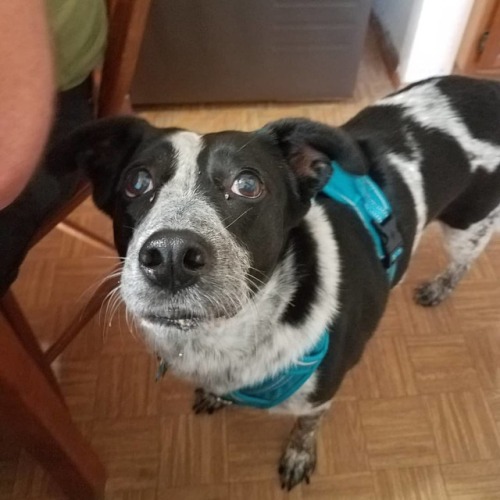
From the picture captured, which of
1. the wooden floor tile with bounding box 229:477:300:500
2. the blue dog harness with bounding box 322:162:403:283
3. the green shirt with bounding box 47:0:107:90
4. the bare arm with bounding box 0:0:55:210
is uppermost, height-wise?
the bare arm with bounding box 0:0:55:210

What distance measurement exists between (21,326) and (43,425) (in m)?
0.37

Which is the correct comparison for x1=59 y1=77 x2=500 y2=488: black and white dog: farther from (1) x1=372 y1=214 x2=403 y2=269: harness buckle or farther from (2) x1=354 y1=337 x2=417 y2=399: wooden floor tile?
(2) x1=354 y1=337 x2=417 y2=399: wooden floor tile

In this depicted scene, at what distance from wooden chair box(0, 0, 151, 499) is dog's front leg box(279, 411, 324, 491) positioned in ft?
1.63

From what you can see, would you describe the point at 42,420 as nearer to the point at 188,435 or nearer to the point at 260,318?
the point at 260,318

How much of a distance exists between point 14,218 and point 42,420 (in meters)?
0.40

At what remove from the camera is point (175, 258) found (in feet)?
2.88

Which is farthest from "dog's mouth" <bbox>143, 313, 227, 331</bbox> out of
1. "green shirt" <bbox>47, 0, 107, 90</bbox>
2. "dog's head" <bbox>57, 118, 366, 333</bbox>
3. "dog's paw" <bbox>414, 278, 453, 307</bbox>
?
"dog's paw" <bbox>414, 278, 453, 307</bbox>

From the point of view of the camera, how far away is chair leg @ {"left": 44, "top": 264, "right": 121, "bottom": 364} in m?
1.57

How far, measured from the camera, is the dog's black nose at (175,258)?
868mm

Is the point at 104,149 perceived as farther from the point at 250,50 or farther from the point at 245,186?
the point at 250,50

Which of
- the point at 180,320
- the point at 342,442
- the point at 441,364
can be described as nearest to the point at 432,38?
the point at 441,364

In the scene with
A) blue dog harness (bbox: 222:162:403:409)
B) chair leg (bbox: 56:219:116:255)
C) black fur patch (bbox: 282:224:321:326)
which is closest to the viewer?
black fur patch (bbox: 282:224:321:326)

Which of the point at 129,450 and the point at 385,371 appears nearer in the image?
the point at 129,450

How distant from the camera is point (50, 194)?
1167 millimetres
